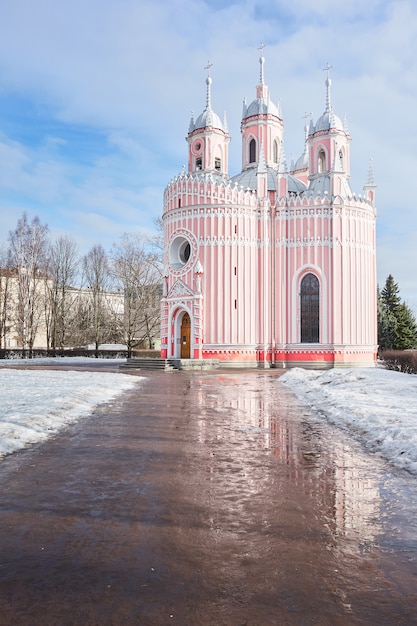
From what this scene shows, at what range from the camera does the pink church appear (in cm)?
3316

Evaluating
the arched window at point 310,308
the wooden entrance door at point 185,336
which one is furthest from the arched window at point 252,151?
the wooden entrance door at point 185,336

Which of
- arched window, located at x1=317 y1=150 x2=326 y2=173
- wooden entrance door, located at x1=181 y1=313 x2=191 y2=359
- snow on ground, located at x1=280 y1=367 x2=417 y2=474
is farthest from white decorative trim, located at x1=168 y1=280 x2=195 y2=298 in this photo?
snow on ground, located at x1=280 y1=367 x2=417 y2=474

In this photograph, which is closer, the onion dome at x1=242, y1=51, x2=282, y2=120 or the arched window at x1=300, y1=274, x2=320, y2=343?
the arched window at x1=300, y1=274, x2=320, y2=343

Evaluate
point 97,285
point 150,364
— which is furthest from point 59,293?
point 150,364

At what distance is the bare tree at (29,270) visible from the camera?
1635 inches

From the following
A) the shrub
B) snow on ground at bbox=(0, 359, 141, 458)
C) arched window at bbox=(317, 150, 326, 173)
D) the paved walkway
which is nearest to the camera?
the paved walkway

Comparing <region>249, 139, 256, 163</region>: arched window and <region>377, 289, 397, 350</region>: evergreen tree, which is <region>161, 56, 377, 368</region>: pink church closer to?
<region>249, 139, 256, 163</region>: arched window

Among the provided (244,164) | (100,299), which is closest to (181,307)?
(244,164)

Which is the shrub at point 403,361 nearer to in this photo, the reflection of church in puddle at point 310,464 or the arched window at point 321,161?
the reflection of church in puddle at point 310,464

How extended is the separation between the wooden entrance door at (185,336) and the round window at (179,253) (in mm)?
3503

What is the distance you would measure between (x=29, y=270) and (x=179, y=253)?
→ 14.0 m

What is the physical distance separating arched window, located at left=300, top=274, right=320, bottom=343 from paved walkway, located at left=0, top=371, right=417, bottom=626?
25.4 m

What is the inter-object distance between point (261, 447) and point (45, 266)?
39.3 m

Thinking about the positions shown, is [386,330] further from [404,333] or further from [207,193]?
[207,193]
